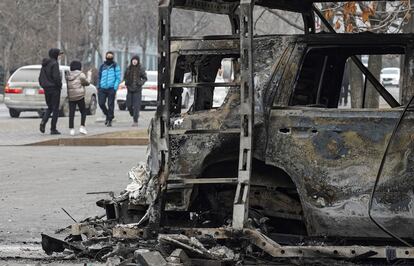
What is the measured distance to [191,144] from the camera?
645 cm

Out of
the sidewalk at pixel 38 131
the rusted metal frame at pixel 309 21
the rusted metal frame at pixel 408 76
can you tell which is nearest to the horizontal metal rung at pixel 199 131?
the rusted metal frame at pixel 408 76

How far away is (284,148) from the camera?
6.32 metres

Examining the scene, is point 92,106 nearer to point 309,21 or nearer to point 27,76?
point 27,76

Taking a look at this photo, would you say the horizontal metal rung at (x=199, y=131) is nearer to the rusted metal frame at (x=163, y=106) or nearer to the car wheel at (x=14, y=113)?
the rusted metal frame at (x=163, y=106)

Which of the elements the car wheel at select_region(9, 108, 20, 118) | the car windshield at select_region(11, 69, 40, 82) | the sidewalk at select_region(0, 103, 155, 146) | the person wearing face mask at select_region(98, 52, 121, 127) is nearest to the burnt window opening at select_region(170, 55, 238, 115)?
the sidewalk at select_region(0, 103, 155, 146)

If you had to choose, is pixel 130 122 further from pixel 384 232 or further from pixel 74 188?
pixel 384 232

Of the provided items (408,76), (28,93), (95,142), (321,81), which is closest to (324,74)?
(321,81)

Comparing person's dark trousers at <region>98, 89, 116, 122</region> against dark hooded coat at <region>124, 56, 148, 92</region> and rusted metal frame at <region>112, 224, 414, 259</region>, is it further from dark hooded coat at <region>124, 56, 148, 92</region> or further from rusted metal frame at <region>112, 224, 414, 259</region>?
rusted metal frame at <region>112, 224, 414, 259</region>

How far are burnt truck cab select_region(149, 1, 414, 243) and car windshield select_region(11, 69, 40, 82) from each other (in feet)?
75.9

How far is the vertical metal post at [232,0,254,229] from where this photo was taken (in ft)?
19.9

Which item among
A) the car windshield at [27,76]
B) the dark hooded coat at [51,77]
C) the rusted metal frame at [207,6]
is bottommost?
A: the car windshield at [27,76]

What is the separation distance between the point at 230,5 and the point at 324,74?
1.14 m

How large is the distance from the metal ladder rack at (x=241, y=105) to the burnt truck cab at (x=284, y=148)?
0.04 feet

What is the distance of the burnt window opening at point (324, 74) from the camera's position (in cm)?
677
